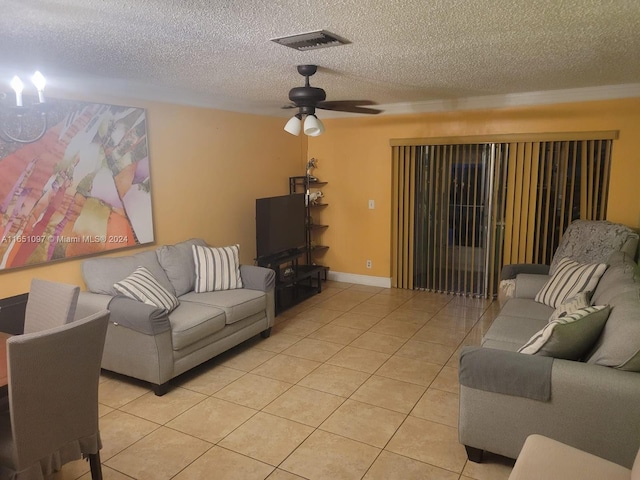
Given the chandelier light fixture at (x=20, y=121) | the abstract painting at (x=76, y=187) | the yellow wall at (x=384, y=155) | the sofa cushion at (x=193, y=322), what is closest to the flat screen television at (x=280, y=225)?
the yellow wall at (x=384, y=155)

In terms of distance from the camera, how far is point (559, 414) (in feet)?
7.03

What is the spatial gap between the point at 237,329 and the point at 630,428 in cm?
278

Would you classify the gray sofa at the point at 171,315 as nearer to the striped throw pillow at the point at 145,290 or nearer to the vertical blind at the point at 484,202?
the striped throw pillow at the point at 145,290

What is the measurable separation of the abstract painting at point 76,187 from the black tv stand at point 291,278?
4.94ft

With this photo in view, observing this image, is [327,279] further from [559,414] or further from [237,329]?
[559,414]

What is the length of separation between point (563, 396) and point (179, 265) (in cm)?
312

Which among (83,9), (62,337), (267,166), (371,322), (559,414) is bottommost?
(371,322)

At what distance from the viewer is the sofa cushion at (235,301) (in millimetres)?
3719

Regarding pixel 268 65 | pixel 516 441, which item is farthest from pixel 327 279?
pixel 516 441

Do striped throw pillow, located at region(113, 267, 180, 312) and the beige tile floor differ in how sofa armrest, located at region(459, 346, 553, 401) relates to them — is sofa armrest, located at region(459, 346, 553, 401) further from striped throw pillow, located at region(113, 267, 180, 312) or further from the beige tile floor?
striped throw pillow, located at region(113, 267, 180, 312)

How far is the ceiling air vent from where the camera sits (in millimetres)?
2529

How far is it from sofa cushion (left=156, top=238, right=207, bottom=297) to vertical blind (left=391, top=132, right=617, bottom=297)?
2799mm

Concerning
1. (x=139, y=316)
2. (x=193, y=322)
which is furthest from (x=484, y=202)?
(x=139, y=316)

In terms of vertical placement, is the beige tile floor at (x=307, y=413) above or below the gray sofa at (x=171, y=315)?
below
